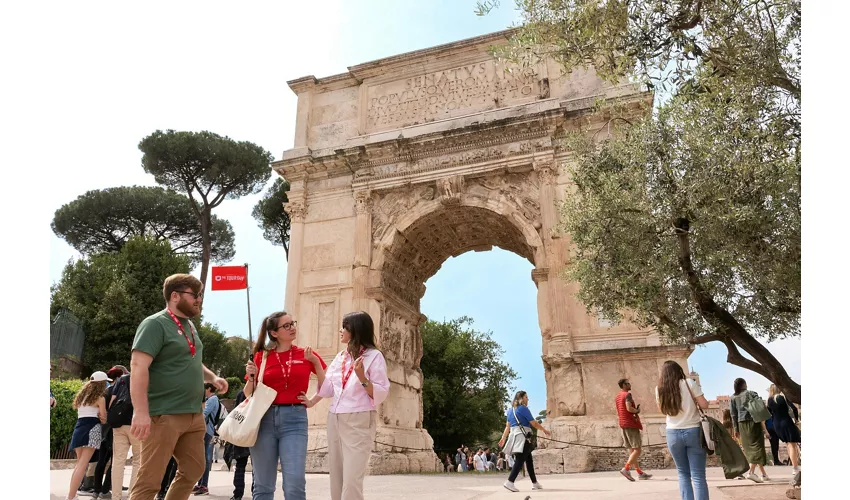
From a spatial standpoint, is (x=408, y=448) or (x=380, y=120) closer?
(x=408, y=448)

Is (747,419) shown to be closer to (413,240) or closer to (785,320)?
(785,320)

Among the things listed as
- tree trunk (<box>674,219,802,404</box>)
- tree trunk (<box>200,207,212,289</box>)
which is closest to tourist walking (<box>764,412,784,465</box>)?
tree trunk (<box>674,219,802,404</box>)

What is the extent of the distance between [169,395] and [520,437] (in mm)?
5654

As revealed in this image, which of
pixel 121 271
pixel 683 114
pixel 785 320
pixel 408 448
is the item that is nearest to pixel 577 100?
pixel 683 114

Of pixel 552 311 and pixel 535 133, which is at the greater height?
pixel 535 133

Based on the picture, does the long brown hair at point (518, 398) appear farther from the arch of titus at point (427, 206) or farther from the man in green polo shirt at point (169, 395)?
the man in green polo shirt at point (169, 395)

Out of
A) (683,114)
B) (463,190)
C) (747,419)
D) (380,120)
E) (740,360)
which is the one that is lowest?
(747,419)

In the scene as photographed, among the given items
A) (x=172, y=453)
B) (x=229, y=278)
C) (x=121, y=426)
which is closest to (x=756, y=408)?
(x=172, y=453)

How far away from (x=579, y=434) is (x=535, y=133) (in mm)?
6575

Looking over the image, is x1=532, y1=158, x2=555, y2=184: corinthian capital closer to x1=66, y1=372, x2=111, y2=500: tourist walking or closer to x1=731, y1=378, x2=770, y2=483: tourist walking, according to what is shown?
x1=731, y1=378, x2=770, y2=483: tourist walking

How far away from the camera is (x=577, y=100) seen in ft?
43.7

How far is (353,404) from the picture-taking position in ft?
12.9

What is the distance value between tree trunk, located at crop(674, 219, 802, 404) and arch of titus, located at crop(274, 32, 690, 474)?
14.8ft

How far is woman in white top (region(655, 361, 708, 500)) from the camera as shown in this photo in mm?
4785
